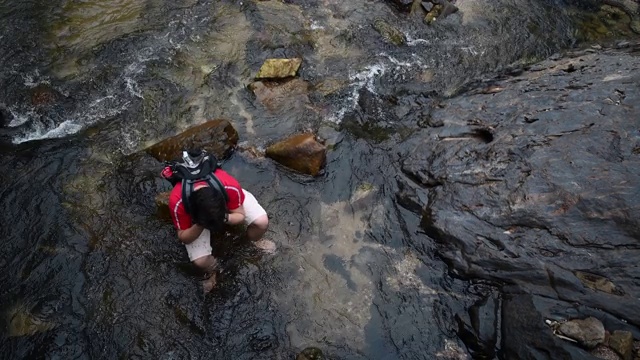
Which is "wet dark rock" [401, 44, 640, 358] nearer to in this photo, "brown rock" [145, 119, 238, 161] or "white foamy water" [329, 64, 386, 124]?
"white foamy water" [329, 64, 386, 124]

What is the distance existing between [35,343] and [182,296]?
5.80 feet

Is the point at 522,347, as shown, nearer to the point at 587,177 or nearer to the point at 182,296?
the point at 587,177

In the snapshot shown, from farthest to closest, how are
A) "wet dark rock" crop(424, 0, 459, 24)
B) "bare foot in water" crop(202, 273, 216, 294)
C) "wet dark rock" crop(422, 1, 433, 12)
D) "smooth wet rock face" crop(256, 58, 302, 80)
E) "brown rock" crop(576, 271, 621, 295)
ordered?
"wet dark rock" crop(422, 1, 433, 12)
"wet dark rock" crop(424, 0, 459, 24)
"smooth wet rock face" crop(256, 58, 302, 80)
"bare foot in water" crop(202, 273, 216, 294)
"brown rock" crop(576, 271, 621, 295)

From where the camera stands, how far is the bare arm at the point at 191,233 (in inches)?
216

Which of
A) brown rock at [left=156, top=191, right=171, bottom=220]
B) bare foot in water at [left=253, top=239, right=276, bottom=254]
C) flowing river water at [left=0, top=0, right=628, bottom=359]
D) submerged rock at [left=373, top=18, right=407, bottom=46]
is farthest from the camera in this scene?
submerged rock at [left=373, top=18, right=407, bottom=46]

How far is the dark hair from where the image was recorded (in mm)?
4984

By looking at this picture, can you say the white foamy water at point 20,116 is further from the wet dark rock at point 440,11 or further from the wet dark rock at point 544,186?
the wet dark rock at point 440,11

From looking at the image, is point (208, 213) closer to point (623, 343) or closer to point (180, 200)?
point (180, 200)

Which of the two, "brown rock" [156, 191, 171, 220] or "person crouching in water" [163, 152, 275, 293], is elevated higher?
"person crouching in water" [163, 152, 275, 293]

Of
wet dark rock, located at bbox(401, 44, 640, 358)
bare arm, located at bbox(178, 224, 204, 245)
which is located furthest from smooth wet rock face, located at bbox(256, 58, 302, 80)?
bare arm, located at bbox(178, 224, 204, 245)

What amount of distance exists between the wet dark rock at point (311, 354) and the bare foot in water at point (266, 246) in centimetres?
154

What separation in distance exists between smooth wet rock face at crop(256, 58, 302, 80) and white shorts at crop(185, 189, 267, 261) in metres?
3.59

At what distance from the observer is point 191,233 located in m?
5.53

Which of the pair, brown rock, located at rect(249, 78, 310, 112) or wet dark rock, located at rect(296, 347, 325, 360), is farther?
brown rock, located at rect(249, 78, 310, 112)
